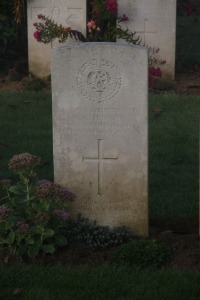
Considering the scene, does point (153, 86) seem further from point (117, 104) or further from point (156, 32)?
point (117, 104)

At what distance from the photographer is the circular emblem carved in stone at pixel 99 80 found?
A: 647 cm

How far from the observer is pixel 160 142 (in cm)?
945

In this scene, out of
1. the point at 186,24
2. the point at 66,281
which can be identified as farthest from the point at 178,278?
the point at 186,24

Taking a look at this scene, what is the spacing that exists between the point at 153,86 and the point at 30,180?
5571 mm

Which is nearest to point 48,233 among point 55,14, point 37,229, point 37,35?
point 37,229

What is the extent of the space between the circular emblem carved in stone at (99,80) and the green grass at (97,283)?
1341 mm

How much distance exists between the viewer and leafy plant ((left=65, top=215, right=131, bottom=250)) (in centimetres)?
652

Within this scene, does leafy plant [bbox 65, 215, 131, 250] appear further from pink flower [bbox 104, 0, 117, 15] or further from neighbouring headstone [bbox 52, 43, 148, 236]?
pink flower [bbox 104, 0, 117, 15]

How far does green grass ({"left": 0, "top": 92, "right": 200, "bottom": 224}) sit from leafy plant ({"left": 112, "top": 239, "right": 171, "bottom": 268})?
947 mm

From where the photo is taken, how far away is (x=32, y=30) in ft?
40.3

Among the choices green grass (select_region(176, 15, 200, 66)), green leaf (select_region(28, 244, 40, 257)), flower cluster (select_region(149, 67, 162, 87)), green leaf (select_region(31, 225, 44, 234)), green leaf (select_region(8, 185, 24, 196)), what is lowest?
green leaf (select_region(28, 244, 40, 257))

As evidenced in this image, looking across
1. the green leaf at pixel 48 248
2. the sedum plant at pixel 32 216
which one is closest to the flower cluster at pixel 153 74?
the sedum plant at pixel 32 216

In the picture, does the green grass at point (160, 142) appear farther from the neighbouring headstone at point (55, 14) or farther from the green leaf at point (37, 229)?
the green leaf at point (37, 229)

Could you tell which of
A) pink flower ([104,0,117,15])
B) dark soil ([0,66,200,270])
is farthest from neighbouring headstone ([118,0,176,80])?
dark soil ([0,66,200,270])
